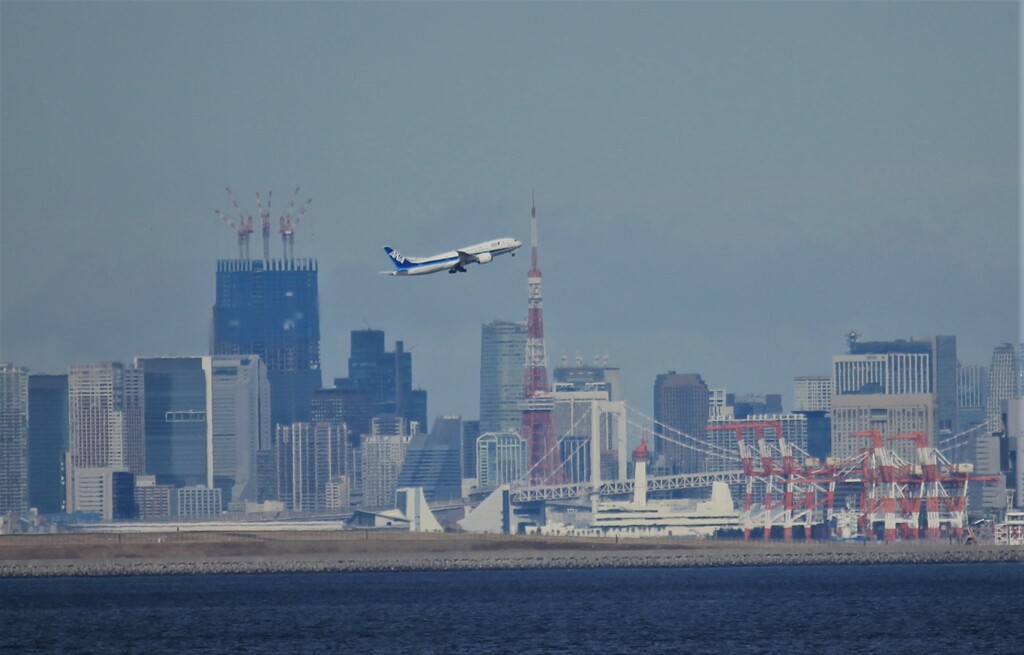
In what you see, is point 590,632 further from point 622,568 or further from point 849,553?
point 849,553

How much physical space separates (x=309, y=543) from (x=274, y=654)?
93553 mm

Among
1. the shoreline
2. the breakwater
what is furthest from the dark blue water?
the shoreline

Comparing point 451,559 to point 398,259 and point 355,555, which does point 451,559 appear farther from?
point 398,259

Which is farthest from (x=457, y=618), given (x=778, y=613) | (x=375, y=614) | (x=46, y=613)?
(x=46, y=613)

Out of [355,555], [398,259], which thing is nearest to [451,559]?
[355,555]

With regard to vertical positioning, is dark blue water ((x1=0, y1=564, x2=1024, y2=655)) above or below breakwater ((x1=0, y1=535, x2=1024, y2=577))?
above

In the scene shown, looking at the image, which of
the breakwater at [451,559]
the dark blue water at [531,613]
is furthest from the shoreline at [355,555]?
the dark blue water at [531,613]

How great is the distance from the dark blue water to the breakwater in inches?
217

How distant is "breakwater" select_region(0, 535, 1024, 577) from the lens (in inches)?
6826

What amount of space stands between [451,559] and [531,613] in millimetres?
64702

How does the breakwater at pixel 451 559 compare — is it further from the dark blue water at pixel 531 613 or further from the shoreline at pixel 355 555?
the dark blue water at pixel 531 613

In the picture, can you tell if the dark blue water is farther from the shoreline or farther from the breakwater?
the shoreline

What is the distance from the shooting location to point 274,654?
307 ft

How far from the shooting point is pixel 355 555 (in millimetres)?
181375
